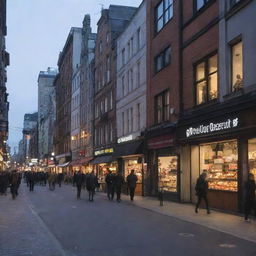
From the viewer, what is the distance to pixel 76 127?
233 feet

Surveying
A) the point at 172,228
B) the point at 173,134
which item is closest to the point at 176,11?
the point at 173,134

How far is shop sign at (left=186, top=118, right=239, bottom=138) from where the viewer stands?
19969mm

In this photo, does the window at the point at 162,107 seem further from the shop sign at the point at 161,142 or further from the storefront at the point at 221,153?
the storefront at the point at 221,153

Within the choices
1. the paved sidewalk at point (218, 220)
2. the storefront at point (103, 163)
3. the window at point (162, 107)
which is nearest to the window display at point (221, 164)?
the paved sidewalk at point (218, 220)

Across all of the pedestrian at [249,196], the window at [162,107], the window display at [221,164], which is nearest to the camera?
the pedestrian at [249,196]

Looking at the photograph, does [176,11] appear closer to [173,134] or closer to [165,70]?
[165,70]

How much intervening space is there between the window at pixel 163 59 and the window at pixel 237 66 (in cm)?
888

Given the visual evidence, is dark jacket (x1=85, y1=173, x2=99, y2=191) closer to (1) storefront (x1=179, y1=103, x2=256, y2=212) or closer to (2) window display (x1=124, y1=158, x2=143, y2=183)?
(2) window display (x1=124, y1=158, x2=143, y2=183)

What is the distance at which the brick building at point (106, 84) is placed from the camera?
46.5 m

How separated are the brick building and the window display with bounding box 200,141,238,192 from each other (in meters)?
20.2

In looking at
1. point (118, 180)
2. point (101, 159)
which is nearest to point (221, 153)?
point (118, 180)

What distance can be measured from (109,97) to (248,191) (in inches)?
1256

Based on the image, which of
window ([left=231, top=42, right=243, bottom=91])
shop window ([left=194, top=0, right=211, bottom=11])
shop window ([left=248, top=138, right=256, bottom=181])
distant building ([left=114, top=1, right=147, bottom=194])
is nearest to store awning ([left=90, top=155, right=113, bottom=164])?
distant building ([left=114, top=1, right=147, bottom=194])

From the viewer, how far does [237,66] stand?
20.9m
